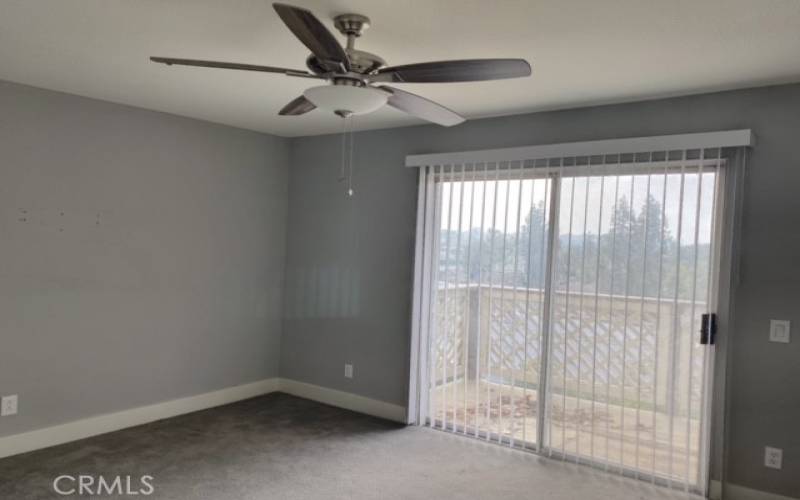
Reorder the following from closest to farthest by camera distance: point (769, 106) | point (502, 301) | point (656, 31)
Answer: point (656, 31) < point (769, 106) < point (502, 301)

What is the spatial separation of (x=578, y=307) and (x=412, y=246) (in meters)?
1.32

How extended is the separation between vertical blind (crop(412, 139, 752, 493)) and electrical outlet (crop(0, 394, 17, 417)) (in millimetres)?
2596

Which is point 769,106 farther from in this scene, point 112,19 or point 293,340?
point 293,340

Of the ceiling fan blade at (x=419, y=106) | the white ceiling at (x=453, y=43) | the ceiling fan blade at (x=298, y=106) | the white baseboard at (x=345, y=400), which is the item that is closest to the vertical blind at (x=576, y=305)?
the white baseboard at (x=345, y=400)

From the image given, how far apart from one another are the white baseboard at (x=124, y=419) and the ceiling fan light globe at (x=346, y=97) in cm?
295

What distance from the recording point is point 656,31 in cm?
226

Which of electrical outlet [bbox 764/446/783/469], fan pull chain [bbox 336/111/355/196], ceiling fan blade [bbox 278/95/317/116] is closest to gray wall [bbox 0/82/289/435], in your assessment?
fan pull chain [bbox 336/111/355/196]

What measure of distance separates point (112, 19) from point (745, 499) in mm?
3868

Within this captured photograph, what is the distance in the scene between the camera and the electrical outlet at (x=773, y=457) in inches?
115

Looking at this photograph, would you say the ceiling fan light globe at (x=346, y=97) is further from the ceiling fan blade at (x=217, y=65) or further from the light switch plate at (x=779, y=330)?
the light switch plate at (x=779, y=330)

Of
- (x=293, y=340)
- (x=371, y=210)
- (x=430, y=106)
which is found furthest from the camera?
(x=293, y=340)

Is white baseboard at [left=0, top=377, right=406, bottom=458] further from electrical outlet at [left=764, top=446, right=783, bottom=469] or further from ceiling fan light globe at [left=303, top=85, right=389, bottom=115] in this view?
ceiling fan light globe at [left=303, top=85, right=389, bottom=115]

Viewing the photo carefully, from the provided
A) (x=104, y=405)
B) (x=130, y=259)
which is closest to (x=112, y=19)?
(x=130, y=259)

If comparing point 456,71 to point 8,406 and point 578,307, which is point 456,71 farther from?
point 8,406
